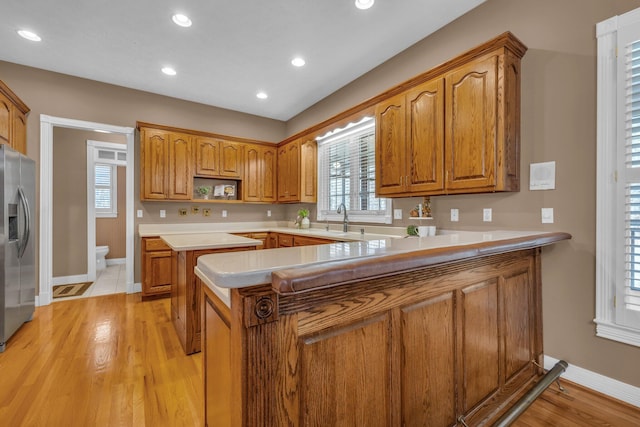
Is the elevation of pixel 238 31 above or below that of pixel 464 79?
above

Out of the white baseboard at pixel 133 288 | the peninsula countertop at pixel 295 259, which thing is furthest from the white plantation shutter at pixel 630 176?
the white baseboard at pixel 133 288

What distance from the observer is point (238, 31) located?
2.84m

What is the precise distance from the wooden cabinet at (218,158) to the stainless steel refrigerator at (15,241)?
1.88 m

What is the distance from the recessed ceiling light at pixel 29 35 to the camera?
2863 mm

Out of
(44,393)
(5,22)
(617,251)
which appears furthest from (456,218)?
(5,22)

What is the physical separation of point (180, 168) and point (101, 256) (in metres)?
3.18

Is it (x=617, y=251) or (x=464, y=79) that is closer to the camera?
(x=617, y=251)

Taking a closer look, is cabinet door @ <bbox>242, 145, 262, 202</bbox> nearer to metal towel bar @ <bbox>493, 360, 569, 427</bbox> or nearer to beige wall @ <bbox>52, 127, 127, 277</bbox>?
beige wall @ <bbox>52, 127, 127, 277</bbox>

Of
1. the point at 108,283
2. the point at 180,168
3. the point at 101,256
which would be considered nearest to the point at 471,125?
the point at 180,168

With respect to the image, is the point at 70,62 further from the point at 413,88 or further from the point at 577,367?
the point at 577,367

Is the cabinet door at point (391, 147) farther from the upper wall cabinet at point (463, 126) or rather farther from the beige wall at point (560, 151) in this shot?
the beige wall at point (560, 151)

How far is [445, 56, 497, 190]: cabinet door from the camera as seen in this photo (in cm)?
207

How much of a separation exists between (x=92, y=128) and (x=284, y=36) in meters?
2.98

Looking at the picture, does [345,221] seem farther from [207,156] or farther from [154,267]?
[154,267]
